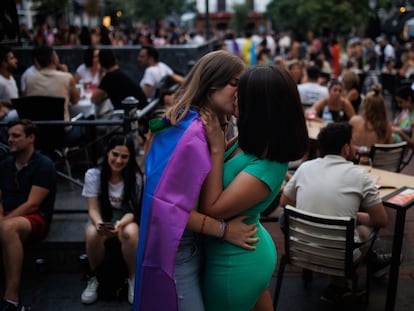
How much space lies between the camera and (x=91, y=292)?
391 centimetres

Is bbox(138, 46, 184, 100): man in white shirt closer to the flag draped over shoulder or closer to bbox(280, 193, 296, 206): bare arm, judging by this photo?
bbox(280, 193, 296, 206): bare arm

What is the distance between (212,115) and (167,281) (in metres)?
0.67

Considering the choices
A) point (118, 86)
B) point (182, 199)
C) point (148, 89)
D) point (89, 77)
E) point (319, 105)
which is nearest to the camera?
point (182, 199)

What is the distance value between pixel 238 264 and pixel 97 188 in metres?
2.20

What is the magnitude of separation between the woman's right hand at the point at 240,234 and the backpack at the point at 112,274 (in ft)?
6.82

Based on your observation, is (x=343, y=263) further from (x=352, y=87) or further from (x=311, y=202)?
(x=352, y=87)

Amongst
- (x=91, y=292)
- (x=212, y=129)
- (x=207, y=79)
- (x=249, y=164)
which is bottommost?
(x=91, y=292)

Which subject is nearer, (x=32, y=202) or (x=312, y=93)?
(x=32, y=202)

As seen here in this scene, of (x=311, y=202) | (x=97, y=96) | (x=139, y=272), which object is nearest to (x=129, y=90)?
(x=97, y=96)

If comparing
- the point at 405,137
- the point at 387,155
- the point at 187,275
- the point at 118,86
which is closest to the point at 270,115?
the point at 187,275

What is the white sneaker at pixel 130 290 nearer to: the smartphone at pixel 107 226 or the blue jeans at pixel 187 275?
the smartphone at pixel 107 226

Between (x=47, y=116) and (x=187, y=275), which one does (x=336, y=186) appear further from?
(x=47, y=116)

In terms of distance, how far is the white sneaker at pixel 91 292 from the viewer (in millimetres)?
3891

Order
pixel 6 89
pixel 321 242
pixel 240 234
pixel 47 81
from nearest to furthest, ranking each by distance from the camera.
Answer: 1. pixel 240 234
2. pixel 321 242
3. pixel 47 81
4. pixel 6 89
